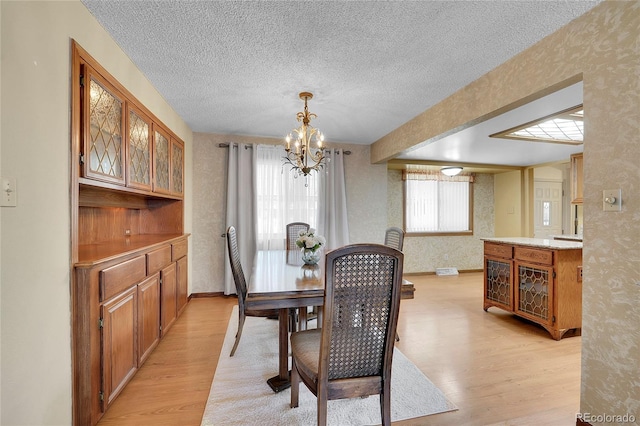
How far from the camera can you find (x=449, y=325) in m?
3.21

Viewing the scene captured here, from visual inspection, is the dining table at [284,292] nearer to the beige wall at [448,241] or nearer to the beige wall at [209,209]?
the beige wall at [209,209]

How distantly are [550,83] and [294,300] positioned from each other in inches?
82.7

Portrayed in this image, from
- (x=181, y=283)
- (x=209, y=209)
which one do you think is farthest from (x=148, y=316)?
(x=209, y=209)

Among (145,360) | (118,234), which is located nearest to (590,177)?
(145,360)

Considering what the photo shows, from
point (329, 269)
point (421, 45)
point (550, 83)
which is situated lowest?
point (329, 269)

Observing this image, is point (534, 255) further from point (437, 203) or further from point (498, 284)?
point (437, 203)

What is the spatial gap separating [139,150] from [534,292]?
4114 mm

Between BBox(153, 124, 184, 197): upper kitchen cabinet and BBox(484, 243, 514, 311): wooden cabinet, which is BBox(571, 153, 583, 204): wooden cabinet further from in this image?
BBox(153, 124, 184, 197): upper kitchen cabinet

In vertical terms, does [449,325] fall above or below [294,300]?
below

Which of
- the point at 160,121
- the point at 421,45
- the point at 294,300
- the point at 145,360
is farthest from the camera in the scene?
the point at 160,121

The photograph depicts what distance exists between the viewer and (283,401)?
6.22ft

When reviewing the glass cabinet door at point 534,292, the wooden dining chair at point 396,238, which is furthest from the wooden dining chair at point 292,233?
the glass cabinet door at point 534,292

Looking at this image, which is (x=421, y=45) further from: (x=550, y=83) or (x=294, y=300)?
(x=294, y=300)

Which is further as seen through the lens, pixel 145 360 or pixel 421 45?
pixel 145 360
